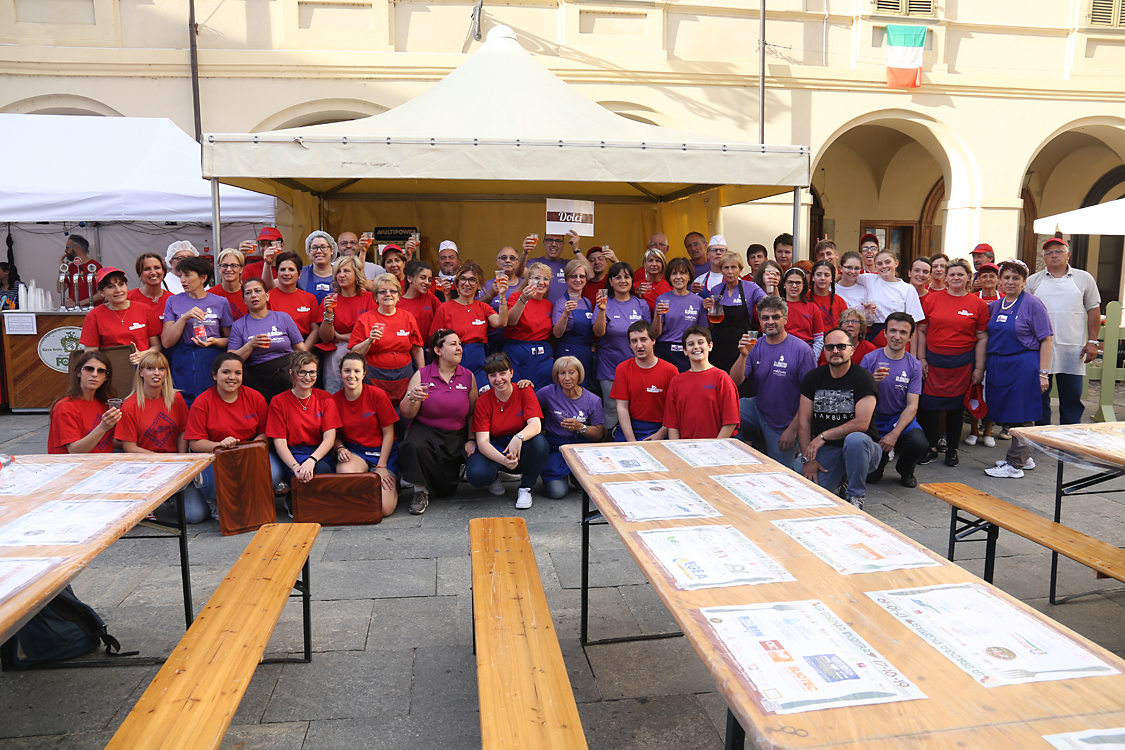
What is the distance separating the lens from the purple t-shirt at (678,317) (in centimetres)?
599

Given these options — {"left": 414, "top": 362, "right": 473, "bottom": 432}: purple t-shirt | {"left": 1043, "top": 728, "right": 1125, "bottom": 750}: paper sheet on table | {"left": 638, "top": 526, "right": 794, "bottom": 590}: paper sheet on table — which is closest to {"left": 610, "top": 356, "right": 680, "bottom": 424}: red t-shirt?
{"left": 414, "top": 362, "right": 473, "bottom": 432}: purple t-shirt

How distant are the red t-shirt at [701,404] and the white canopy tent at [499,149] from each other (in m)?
1.99

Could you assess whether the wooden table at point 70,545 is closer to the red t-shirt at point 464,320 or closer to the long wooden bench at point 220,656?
the long wooden bench at point 220,656

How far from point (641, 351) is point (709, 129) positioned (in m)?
7.18

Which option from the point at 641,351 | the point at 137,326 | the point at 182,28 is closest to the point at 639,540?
the point at 641,351

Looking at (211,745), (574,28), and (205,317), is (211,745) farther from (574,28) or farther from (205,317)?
(574,28)

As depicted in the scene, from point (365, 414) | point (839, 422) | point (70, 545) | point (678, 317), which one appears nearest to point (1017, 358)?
point (839, 422)

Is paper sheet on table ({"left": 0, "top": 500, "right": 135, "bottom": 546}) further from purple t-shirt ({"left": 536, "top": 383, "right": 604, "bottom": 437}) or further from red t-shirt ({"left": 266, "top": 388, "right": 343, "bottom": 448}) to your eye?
purple t-shirt ({"left": 536, "top": 383, "right": 604, "bottom": 437})

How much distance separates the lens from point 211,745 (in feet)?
6.41

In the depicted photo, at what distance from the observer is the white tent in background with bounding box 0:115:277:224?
784 centimetres

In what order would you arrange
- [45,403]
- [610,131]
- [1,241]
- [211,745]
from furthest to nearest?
1. [1,241]
2. [45,403]
3. [610,131]
4. [211,745]

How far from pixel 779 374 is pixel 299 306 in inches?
137

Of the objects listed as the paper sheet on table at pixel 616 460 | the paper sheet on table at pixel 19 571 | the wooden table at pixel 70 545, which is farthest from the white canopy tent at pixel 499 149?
the paper sheet on table at pixel 19 571

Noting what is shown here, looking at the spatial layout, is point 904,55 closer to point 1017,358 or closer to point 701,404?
point 1017,358
